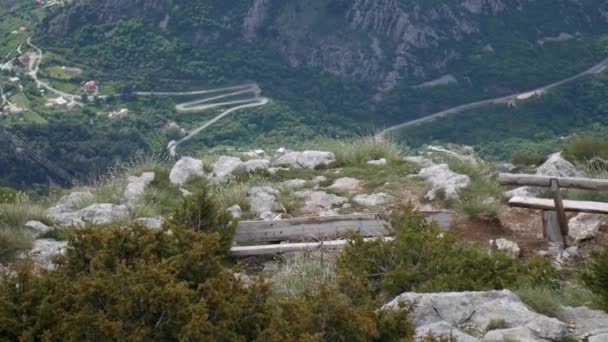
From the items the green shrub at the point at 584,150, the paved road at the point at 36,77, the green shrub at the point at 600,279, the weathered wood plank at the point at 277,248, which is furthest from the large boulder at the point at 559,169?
the paved road at the point at 36,77

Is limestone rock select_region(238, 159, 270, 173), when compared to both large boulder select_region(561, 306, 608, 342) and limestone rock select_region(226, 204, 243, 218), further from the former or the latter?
large boulder select_region(561, 306, 608, 342)

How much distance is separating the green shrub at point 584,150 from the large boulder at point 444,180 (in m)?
2.14

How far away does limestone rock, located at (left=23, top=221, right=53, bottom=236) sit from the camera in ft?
31.8

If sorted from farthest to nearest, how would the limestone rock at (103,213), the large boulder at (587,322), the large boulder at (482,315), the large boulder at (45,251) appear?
the limestone rock at (103,213) → the large boulder at (45,251) → the large boulder at (587,322) → the large boulder at (482,315)

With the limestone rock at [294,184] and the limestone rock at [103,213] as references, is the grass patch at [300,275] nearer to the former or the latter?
the limestone rock at [103,213]

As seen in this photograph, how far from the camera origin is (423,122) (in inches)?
2766

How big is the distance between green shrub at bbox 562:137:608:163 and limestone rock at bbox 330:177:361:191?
342cm

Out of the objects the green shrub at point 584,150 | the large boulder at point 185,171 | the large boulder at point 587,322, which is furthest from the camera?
the green shrub at point 584,150

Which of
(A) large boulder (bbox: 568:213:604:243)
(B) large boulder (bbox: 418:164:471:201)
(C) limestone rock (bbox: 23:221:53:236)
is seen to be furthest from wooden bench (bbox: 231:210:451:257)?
(C) limestone rock (bbox: 23:221:53:236)

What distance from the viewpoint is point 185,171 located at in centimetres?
1252

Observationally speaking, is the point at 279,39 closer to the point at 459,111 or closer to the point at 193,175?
the point at 459,111

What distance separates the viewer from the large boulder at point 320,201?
10.6 meters

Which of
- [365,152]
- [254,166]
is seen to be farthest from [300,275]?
[365,152]

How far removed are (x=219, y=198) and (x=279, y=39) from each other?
7872cm
